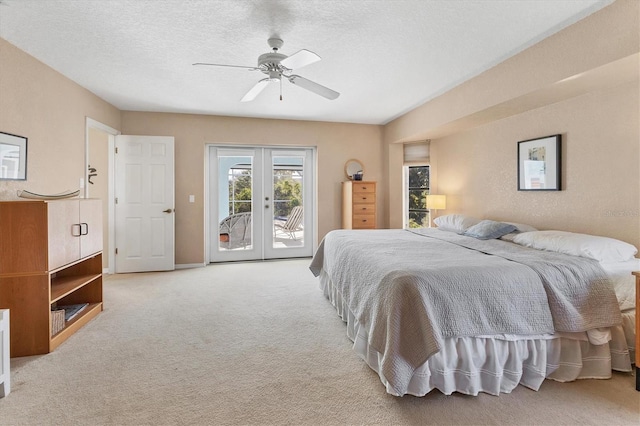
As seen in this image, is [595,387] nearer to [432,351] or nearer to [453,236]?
[432,351]

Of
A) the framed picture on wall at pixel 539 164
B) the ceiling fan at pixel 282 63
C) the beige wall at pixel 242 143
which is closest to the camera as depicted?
the ceiling fan at pixel 282 63

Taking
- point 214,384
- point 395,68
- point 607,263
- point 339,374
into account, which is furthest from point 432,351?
point 395,68

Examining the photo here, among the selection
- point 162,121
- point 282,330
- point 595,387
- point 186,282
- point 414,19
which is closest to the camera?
point 595,387

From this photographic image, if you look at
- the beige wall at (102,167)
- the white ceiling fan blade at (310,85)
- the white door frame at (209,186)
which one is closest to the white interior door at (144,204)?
the beige wall at (102,167)

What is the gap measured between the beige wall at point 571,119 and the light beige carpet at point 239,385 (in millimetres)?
1429

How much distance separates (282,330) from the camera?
2.72 metres

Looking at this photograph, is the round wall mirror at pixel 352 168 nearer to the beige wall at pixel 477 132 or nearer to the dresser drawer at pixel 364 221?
the beige wall at pixel 477 132

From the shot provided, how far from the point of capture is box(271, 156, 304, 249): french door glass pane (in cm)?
Answer: 555

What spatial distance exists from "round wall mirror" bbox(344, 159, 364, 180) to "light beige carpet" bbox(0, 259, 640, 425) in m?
3.15

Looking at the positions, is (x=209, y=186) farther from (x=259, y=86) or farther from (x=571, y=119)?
(x=571, y=119)

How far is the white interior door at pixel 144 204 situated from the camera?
15.3ft

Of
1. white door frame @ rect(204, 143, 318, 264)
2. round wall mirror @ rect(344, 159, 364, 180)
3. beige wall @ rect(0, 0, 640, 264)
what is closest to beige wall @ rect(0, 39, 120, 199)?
beige wall @ rect(0, 0, 640, 264)

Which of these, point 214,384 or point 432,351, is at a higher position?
point 432,351

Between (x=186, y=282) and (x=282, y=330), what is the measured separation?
6.90ft
